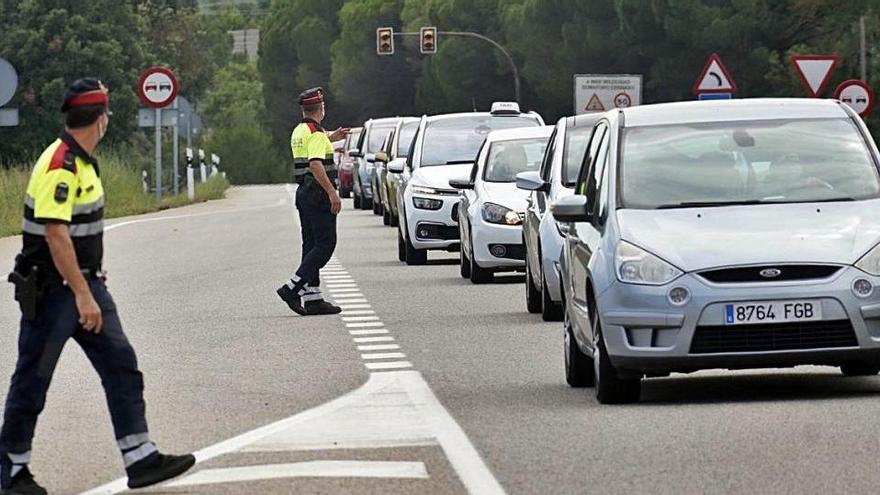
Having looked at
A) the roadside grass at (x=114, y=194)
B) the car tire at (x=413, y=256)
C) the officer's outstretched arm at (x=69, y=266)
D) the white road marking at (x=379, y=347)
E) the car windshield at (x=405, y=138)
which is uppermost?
the officer's outstretched arm at (x=69, y=266)

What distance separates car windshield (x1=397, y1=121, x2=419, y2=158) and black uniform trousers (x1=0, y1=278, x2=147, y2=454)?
2867 cm

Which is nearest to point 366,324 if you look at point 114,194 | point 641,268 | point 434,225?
point 641,268

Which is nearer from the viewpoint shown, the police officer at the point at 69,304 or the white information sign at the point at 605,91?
the police officer at the point at 69,304

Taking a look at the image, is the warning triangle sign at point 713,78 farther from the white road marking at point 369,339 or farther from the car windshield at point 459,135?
the white road marking at point 369,339

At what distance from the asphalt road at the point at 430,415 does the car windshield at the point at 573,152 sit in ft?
3.74

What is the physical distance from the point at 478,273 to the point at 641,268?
38.7 feet

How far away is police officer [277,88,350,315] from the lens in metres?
20.1

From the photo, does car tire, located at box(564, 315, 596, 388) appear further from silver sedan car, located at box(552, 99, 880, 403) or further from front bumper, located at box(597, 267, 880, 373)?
front bumper, located at box(597, 267, 880, 373)

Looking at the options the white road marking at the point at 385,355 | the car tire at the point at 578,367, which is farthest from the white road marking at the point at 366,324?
the car tire at the point at 578,367

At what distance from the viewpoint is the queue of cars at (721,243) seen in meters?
11.9

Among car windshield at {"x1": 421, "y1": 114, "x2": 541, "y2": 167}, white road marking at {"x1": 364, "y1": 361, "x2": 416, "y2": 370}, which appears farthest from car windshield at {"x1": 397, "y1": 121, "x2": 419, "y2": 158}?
white road marking at {"x1": 364, "y1": 361, "x2": 416, "y2": 370}

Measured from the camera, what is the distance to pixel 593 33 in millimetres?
87625

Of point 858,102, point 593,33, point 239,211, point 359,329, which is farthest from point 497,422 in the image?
point 593,33

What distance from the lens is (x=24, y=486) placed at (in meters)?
9.46
